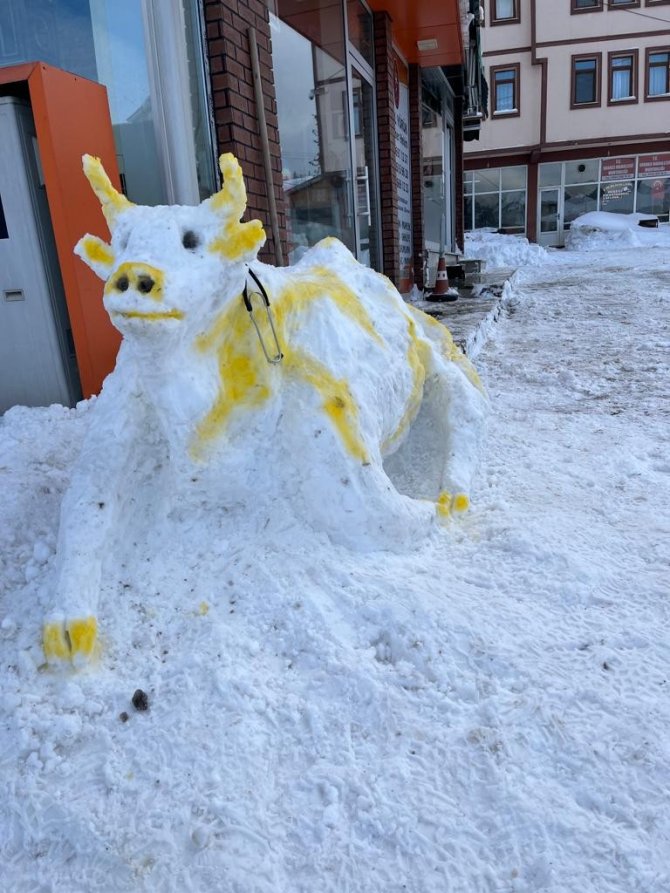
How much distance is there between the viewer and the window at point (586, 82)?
2188 centimetres

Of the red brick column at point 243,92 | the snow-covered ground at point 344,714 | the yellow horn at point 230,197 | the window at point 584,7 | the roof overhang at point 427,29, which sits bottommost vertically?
the snow-covered ground at point 344,714

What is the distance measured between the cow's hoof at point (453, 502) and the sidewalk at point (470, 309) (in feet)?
9.87

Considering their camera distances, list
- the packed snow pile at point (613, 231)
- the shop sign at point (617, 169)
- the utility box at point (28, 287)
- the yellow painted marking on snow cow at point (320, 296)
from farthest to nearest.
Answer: the shop sign at point (617, 169), the packed snow pile at point (613, 231), the utility box at point (28, 287), the yellow painted marking on snow cow at point (320, 296)

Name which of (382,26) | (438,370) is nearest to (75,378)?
(438,370)

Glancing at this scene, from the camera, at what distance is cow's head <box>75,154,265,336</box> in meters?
1.71

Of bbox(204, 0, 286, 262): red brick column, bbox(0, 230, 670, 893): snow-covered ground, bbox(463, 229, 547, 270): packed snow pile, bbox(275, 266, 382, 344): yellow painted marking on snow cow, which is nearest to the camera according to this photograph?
bbox(0, 230, 670, 893): snow-covered ground

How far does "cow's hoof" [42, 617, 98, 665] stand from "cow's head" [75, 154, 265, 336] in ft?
2.56

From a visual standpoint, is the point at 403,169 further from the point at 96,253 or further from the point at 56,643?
the point at 56,643

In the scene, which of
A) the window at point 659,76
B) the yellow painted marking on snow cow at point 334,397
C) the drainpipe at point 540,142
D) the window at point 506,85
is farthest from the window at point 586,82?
the yellow painted marking on snow cow at point 334,397

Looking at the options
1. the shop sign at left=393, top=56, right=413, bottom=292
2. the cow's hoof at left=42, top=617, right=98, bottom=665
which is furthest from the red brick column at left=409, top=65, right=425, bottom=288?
the cow's hoof at left=42, top=617, right=98, bottom=665

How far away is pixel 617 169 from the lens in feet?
74.4

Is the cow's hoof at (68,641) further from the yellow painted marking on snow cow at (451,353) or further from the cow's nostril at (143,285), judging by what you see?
the yellow painted marking on snow cow at (451,353)

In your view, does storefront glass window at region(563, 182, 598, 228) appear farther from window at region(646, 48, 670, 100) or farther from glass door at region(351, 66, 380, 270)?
glass door at region(351, 66, 380, 270)

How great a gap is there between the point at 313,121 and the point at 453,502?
5.03 m
